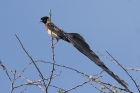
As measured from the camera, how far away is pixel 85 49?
11.0 feet

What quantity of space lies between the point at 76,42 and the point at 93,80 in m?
0.51

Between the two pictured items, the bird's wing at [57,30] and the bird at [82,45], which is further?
the bird's wing at [57,30]

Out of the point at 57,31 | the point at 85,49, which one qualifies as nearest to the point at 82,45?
the point at 85,49

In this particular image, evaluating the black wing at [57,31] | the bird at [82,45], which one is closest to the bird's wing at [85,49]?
the bird at [82,45]

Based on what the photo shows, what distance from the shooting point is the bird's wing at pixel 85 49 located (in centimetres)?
281

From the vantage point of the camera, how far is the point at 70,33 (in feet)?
→ 12.6

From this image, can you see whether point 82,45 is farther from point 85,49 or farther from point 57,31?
point 57,31

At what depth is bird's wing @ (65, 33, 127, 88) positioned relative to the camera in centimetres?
281

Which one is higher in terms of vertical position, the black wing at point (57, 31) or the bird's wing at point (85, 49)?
the black wing at point (57, 31)

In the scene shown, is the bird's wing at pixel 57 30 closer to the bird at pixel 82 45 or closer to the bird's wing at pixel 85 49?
the bird at pixel 82 45

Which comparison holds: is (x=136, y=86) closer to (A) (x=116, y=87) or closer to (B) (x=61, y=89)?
(A) (x=116, y=87)

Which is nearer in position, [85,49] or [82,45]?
[85,49]

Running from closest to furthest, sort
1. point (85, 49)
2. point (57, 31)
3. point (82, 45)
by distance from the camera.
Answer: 1. point (85, 49)
2. point (82, 45)
3. point (57, 31)

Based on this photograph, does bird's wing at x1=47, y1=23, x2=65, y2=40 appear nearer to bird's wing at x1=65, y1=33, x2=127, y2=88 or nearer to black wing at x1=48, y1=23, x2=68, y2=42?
black wing at x1=48, y1=23, x2=68, y2=42
